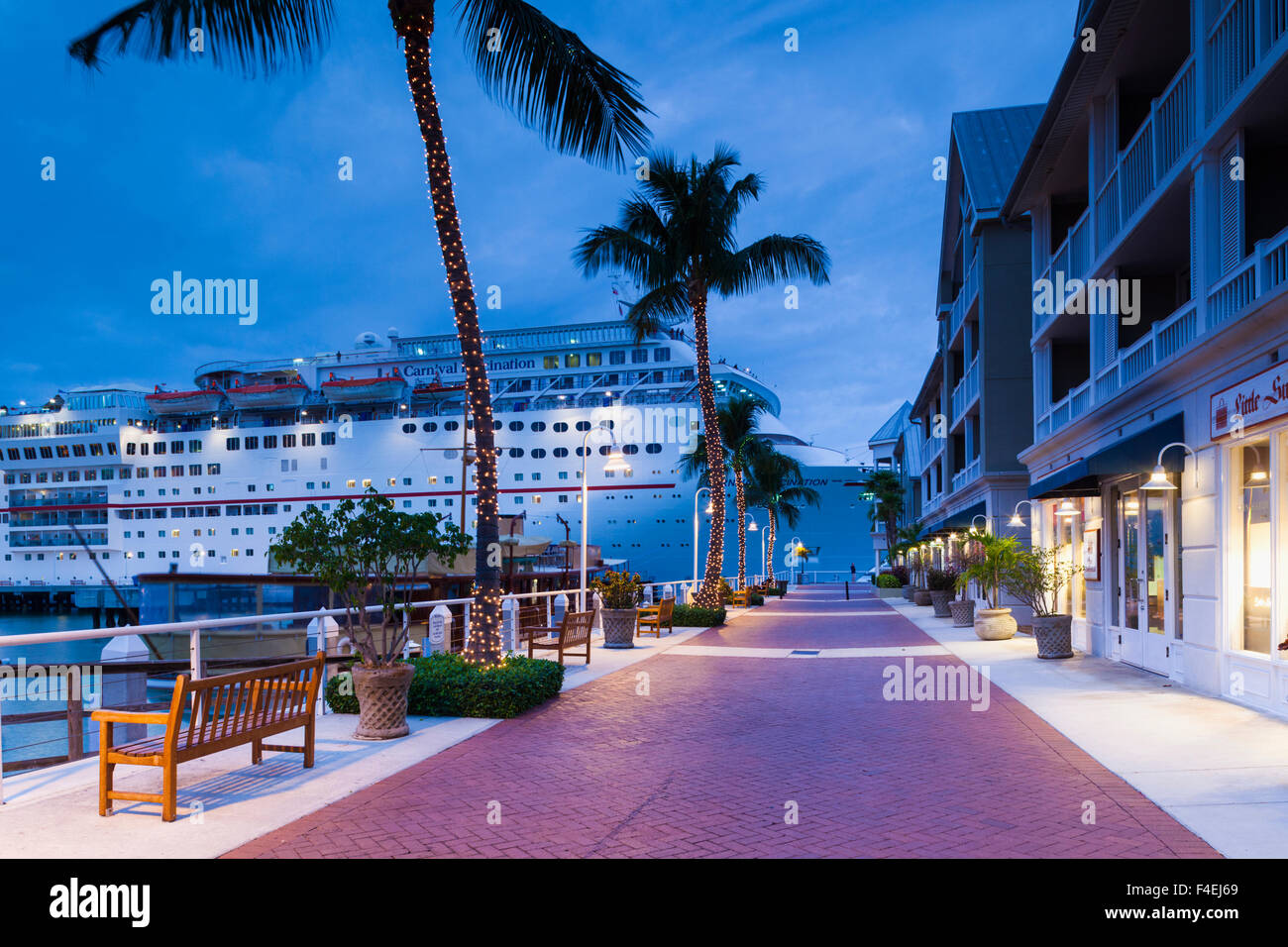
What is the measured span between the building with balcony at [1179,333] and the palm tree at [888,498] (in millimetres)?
42458

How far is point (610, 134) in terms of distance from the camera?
11.0 m

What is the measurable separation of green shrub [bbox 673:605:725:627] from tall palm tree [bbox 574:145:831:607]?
20.5 inches

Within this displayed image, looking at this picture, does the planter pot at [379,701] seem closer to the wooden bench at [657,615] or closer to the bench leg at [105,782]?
the bench leg at [105,782]

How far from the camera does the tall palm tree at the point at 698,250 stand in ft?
74.1

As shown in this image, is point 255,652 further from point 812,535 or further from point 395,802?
point 812,535

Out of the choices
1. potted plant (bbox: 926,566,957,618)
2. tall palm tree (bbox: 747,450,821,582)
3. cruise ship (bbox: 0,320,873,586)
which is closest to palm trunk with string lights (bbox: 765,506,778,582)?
tall palm tree (bbox: 747,450,821,582)

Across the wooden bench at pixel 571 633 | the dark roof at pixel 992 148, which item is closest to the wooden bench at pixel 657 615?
the wooden bench at pixel 571 633

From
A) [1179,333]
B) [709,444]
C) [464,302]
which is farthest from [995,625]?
[464,302]

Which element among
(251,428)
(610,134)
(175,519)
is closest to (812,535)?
(251,428)

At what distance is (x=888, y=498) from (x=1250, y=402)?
5161cm

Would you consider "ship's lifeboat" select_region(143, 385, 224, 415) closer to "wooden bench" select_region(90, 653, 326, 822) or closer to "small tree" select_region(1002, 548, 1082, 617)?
"small tree" select_region(1002, 548, 1082, 617)

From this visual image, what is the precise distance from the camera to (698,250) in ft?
74.7

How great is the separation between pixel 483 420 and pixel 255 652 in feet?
60.5

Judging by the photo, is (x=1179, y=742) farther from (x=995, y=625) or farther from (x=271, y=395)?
(x=271, y=395)
